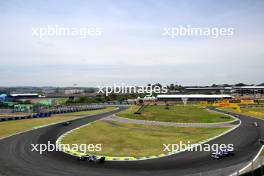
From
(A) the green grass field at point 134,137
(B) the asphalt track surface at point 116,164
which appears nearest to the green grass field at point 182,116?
(A) the green grass field at point 134,137

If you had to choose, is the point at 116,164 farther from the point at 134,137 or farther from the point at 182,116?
the point at 182,116

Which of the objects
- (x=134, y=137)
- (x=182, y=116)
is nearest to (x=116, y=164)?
(x=134, y=137)

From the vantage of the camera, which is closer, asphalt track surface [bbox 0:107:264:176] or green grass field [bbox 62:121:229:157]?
asphalt track surface [bbox 0:107:264:176]

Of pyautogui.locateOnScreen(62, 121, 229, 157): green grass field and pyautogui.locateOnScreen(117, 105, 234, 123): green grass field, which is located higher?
pyautogui.locateOnScreen(117, 105, 234, 123): green grass field

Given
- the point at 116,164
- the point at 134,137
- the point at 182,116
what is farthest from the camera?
the point at 182,116

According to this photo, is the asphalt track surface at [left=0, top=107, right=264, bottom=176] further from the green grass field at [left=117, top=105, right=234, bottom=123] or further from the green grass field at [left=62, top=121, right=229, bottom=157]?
the green grass field at [left=117, top=105, right=234, bottom=123]

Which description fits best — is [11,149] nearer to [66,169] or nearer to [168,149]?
[66,169]

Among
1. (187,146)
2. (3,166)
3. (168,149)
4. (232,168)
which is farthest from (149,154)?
(3,166)

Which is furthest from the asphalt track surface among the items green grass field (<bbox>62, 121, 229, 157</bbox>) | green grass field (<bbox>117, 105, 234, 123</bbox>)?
green grass field (<bbox>117, 105, 234, 123</bbox>)
